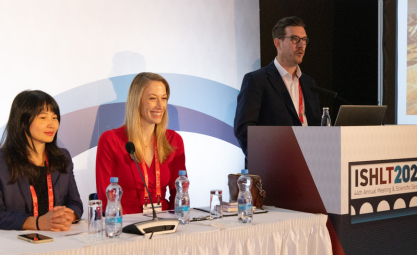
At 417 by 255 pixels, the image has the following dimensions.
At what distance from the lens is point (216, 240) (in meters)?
2.01

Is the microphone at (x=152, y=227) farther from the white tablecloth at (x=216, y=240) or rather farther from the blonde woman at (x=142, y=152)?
the blonde woman at (x=142, y=152)

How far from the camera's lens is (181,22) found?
13.6 feet

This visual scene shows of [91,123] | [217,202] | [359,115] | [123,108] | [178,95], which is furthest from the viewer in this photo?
[178,95]

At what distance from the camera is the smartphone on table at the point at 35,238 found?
1.78 m

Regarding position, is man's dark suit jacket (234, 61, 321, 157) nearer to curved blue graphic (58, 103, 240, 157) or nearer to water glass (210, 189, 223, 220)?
curved blue graphic (58, 103, 240, 157)

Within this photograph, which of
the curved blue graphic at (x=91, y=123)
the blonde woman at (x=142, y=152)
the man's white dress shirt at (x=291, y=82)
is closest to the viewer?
the blonde woman at (x=142, y=152)

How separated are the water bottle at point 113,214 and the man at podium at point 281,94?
57.3 inches

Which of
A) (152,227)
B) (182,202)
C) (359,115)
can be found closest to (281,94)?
(359,115)

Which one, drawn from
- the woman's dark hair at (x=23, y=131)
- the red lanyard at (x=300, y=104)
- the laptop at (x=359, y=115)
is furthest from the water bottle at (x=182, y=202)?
the red lanyard at (x=300, y=104)

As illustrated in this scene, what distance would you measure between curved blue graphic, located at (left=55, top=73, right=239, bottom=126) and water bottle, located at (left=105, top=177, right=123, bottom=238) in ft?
6.04

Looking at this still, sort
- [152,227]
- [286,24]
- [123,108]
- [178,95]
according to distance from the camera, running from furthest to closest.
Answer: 1. [178,95]
2. [123,108]
3. [286,24]
4. [152,227]

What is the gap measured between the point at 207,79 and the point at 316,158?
211 cm

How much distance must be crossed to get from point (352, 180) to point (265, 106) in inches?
46.2

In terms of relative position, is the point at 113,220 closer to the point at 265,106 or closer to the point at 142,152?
the point at 142,152
